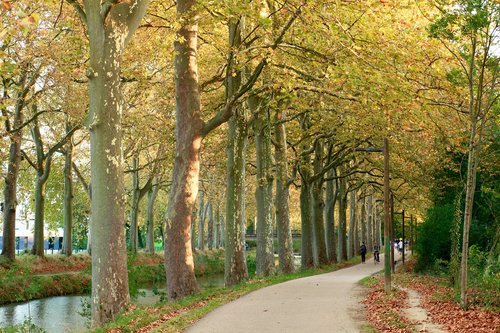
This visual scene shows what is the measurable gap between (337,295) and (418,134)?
1049 centimetres

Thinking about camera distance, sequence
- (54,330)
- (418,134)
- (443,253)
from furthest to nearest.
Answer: (443,253)
(418,134)
(54,330)

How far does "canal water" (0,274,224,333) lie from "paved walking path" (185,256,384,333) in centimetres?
408

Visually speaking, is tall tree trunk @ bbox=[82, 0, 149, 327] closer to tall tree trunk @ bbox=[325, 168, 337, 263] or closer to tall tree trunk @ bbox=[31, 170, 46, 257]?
tall tree trunk @ bbox=[31, 170, 46, 257]

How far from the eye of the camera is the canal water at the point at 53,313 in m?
19.7

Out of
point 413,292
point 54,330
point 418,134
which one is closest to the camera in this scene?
point 54,330

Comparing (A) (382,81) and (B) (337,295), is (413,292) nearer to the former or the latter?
(B) (337,295)

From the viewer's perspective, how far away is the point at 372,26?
1770 cm

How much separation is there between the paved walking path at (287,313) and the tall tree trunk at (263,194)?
5743 mm

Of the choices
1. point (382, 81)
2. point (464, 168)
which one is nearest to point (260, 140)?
point (464, 168)

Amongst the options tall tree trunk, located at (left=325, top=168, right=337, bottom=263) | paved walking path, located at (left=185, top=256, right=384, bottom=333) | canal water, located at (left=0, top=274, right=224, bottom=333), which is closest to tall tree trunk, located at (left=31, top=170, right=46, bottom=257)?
canal water, located at (left=0, top=274, right=224, bottom=333)

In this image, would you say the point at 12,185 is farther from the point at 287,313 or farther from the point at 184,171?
the point at 287,313

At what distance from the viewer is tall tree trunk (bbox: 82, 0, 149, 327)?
A: 1454 centimetres

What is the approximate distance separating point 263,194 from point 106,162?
1379 centimetres

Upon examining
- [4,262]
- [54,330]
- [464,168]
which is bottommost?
[54,330]
